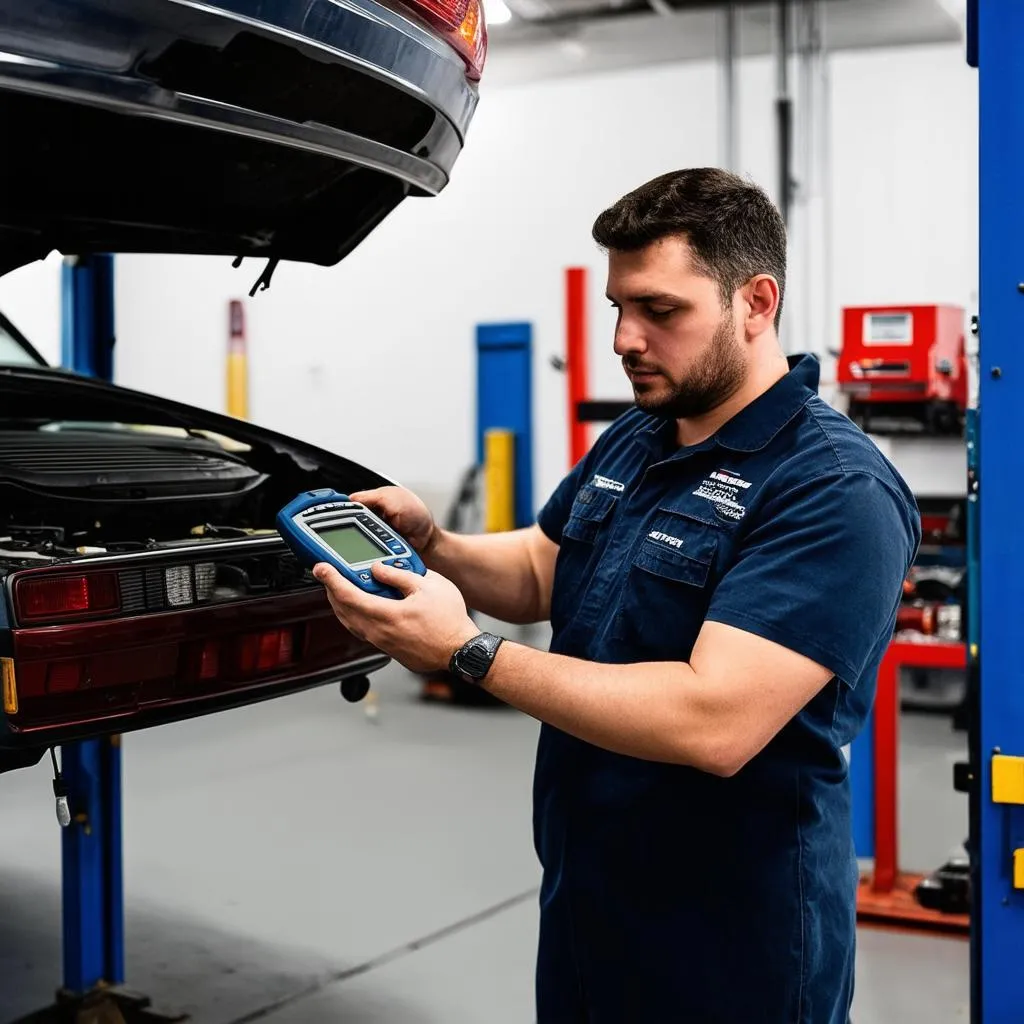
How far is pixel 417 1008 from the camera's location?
303 centimetres

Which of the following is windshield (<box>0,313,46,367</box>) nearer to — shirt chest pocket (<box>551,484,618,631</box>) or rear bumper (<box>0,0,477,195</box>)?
rear bumper (<box>0,0,477,195</box>)

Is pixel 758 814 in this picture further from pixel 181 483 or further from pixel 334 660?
pixel 181 483

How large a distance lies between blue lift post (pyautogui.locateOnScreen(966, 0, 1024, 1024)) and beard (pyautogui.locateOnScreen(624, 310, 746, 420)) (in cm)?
45

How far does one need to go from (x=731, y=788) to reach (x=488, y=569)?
2.05 ft

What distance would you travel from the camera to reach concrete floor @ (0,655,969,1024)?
10.2 feet

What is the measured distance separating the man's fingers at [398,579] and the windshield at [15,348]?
1.85 metres

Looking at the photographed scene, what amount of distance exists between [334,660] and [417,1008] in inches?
42.5

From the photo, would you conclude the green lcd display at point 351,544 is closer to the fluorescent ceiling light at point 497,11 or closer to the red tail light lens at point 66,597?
the red tail light lens at point 66,597

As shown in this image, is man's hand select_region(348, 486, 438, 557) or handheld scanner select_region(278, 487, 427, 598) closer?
handheld scanner select_region(278, 487, 427, 598)

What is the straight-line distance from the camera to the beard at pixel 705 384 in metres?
1.60

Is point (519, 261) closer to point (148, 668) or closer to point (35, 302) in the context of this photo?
point (35, 302)

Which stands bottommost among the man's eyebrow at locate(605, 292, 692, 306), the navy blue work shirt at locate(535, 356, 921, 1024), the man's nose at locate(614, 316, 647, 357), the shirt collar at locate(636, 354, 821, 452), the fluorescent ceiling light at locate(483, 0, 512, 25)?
the navy blue work shirt at locate(535, 356, 921, 1024)

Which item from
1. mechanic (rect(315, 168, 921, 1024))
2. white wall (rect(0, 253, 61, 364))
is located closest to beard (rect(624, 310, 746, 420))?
mechanic (rect(315, 168, 921, 1024))

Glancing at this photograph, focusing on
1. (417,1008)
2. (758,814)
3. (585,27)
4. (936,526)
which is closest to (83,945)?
(417,1008)
